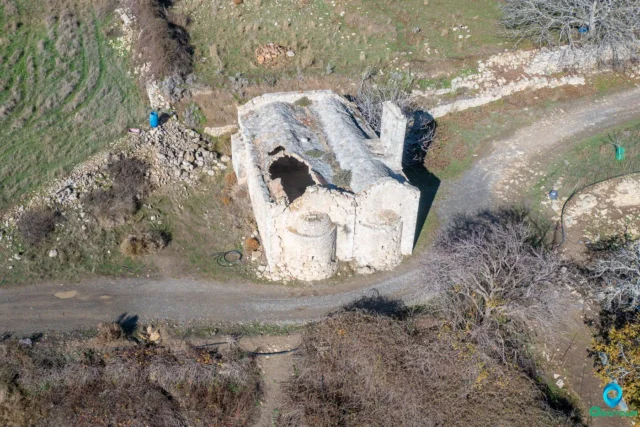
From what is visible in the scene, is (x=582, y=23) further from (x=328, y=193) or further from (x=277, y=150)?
(x=328, y=193)

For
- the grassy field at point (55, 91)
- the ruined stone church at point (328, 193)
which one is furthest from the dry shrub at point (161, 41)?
the ruined stone church at point (328, 193)

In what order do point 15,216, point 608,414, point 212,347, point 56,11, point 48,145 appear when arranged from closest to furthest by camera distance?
point 608,414 → point 212,347 → point 15,216 → point 48,145 → point 56,11

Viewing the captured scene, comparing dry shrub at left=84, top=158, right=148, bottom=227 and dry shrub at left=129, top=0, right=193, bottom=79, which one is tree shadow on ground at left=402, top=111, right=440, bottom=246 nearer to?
dry shrub at left=84, top=158, right=148, bottom=227

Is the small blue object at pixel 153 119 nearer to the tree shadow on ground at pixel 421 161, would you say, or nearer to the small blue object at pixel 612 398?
the tree shadow on ground at pixel 421 161

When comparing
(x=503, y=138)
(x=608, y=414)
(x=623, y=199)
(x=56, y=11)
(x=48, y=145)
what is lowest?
(x=608, y=414)

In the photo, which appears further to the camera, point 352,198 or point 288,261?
point 288,261

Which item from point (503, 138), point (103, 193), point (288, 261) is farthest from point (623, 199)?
point (103, 193)

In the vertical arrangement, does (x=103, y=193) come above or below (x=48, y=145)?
below

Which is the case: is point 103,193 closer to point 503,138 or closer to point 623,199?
point 503,138
